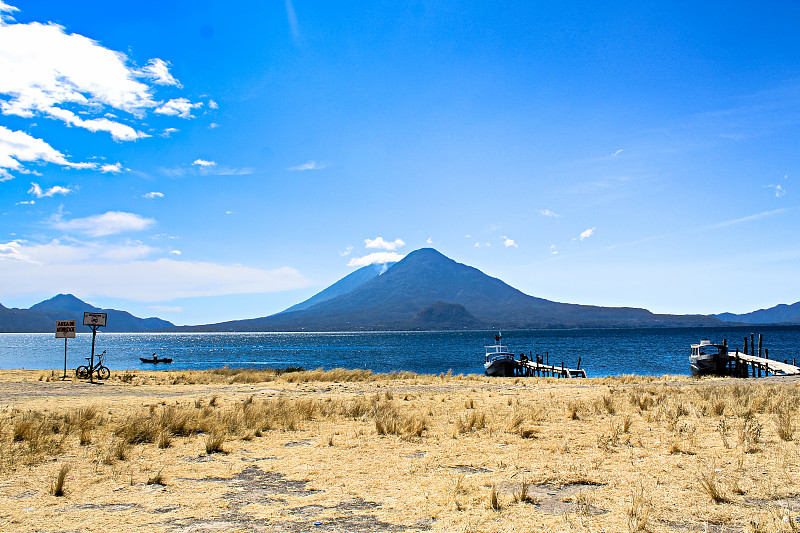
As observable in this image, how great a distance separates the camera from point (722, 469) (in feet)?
28.8

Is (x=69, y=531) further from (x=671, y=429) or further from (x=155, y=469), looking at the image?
(x=671, y=429)

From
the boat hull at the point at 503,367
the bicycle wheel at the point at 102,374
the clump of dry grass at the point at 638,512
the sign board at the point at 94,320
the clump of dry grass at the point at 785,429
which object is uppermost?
the sign board at the point at 94,320

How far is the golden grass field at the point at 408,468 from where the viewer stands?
6.93m

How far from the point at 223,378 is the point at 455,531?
105 feet

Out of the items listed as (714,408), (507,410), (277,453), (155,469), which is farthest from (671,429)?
(155,469)

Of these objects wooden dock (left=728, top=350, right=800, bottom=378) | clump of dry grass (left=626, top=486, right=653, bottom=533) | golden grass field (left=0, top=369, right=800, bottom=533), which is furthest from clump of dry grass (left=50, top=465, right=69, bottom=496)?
wooden dock (left=728, top=350, right=800, bottom=378)

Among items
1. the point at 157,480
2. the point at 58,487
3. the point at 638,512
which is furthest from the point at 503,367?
the point at 58,487

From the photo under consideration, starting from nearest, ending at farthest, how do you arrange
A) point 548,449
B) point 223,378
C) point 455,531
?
point 455,531 → point 548,449 → point 223,378

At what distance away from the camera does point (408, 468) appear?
389 inches

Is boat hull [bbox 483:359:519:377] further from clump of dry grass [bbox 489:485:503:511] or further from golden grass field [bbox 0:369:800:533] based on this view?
→ clump of dry grass [bbox 489:485:503:511]

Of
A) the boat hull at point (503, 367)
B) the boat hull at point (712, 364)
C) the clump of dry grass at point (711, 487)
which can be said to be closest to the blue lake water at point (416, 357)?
the boat hull at point (503, 367)

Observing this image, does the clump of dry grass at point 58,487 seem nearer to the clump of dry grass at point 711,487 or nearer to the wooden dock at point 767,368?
the clump of dry grass at point 711,487

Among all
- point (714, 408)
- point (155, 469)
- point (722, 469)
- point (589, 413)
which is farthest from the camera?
point (589, 413)

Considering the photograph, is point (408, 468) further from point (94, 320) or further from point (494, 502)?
point (94, 320)
